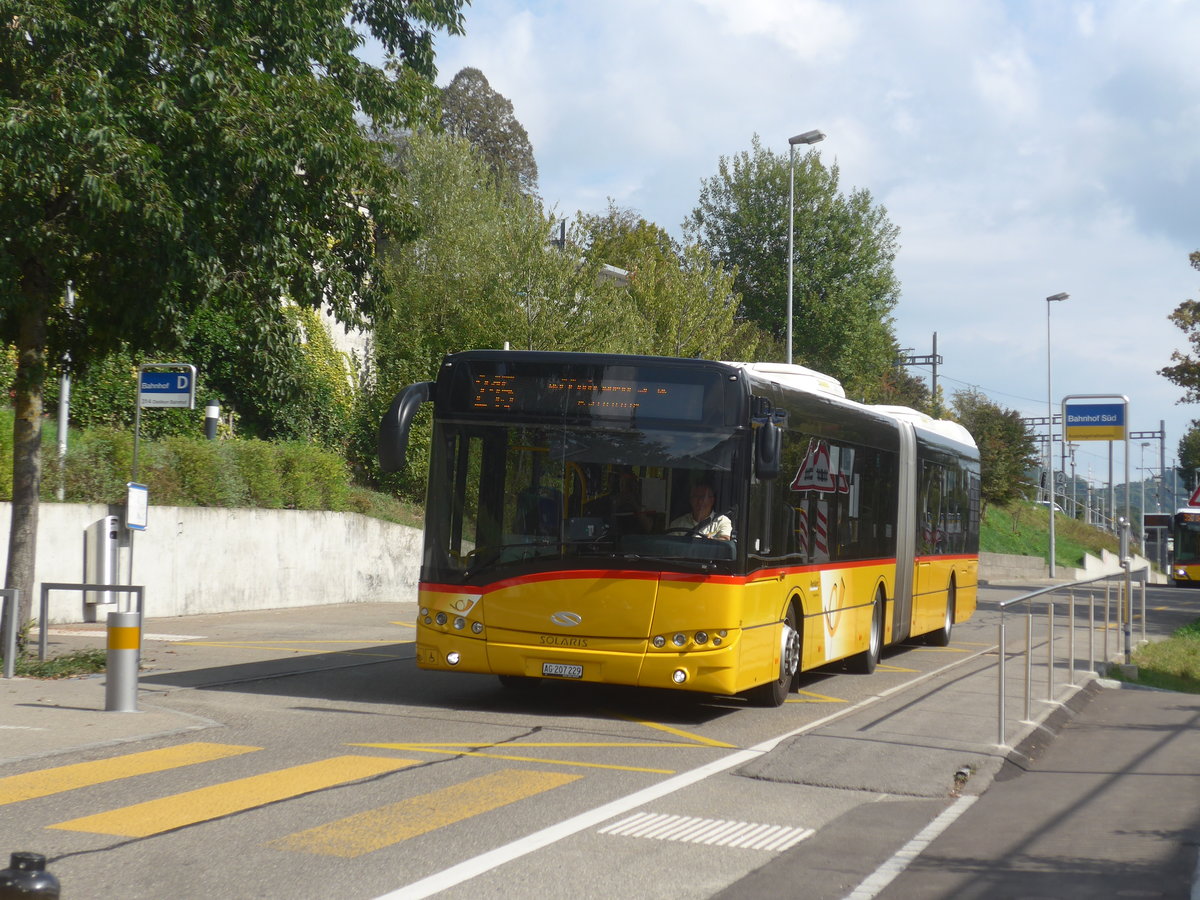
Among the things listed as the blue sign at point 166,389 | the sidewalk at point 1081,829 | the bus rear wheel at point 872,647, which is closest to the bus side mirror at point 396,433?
the sidewalk at point 1081,829

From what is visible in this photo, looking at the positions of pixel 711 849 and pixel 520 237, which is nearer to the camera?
pixel 711 849

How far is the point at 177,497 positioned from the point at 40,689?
9.99 m

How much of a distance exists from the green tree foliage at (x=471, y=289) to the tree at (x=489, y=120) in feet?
107

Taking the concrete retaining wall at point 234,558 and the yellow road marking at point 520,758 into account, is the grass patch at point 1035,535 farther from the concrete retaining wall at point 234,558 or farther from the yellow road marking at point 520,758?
the yellow road marking at point 520,758

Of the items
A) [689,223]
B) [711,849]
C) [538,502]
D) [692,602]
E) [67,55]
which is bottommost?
[711,849]

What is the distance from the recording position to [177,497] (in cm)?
2164

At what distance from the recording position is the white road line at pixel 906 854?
602 centimetres

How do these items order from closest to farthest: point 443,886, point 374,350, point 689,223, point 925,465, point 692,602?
1. point 443,886
2. point 692,602
3. point 925,465
4. point 374,350
5. point 689,223

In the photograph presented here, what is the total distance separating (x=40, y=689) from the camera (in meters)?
11.9

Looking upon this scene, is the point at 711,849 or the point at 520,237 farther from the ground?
the point at 520,237

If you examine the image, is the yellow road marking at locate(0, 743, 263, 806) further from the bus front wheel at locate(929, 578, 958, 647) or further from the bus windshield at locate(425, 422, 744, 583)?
the bus front wheel at locate(929, 578, 958, 647)

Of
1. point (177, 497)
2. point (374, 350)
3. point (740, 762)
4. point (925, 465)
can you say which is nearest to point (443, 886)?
point (740, 762)

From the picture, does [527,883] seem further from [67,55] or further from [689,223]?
[689,223]

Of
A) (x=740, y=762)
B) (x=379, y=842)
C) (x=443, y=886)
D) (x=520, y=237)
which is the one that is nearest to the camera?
(x=443, y=886)
